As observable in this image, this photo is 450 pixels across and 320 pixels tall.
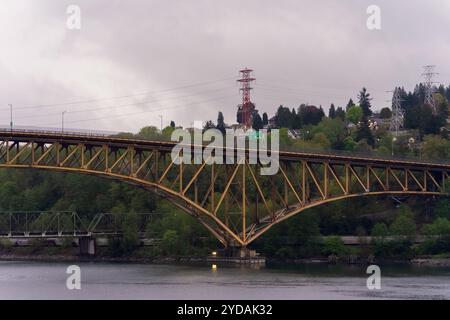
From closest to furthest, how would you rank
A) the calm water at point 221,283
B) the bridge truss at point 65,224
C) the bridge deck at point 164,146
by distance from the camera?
the calm water at point 221,283, the bridge deck at point 164,146, the bridge truss at point 65,224

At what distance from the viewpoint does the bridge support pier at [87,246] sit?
150 m

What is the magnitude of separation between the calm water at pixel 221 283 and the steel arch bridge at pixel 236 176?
21.3ft

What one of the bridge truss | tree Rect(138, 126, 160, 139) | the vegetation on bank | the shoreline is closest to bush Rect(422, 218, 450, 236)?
the vegetation on bank

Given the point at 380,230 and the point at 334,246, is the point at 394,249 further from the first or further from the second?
the point at 334,246

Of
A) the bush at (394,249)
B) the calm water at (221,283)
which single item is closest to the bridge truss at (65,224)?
the calm water at (221,283)

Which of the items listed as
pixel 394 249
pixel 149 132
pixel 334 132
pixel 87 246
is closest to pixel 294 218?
pixel 394 249

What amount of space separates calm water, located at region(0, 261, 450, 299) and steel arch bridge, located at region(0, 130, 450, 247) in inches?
255

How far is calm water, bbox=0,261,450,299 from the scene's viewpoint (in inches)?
3433

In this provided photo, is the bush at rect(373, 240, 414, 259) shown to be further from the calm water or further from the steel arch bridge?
the calm water

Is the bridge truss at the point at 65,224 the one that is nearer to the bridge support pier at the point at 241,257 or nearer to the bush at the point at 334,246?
the bridge support pier at the point at 241,257

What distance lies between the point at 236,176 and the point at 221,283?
104ft
